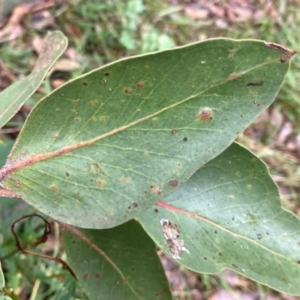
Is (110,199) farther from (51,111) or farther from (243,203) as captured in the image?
(243,203)

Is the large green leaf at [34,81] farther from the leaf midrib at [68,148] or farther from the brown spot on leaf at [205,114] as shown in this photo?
the brown spot on leaf at [205,114]

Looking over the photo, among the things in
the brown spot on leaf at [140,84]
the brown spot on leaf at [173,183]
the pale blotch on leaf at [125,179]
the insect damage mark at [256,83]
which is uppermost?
the brown spot on leaf at [140,84]

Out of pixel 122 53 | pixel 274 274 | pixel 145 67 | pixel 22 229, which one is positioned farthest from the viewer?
pixel 122 53

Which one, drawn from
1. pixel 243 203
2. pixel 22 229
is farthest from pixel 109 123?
pixel 22 229

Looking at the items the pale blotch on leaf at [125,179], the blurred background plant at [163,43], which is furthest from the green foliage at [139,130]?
the blurred background plant at [163,43]

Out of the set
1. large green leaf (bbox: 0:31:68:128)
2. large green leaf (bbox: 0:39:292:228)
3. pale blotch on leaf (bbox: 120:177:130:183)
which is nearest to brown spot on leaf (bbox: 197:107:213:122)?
large green leaf (bbox: 0:39:292:228)

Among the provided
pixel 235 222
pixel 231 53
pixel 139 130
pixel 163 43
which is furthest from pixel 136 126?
pixel 163 43
